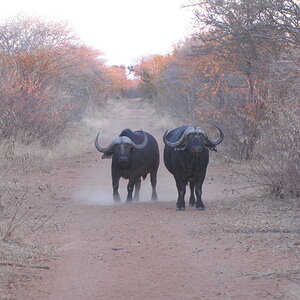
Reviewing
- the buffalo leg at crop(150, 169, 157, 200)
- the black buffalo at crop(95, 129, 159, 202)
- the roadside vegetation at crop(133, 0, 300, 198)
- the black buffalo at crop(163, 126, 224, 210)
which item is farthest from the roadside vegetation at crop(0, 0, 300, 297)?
the buffalo leg at crop(150, 169, 157, 200)

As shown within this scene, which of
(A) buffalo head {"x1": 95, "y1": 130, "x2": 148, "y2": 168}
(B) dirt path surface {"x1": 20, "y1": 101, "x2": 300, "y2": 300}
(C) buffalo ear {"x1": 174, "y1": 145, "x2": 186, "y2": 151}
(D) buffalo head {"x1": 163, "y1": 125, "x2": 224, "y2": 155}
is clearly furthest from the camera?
(A) buffalo head {"x1": 95, "y1": 130, "x2": 148, "y2": 168}

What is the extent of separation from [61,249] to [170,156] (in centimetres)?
454

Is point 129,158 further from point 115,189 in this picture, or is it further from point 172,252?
point 172,252

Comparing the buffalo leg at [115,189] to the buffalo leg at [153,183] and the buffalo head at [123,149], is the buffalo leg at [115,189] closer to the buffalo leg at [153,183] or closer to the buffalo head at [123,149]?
the buffalo head at [123,149]

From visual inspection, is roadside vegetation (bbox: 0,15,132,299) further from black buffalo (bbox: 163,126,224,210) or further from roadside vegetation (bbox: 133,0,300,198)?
roadside vegetation (bbox: 133,0,300,198)

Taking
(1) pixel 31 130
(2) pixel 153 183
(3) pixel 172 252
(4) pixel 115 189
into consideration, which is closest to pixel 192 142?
(4) pixel 115 189

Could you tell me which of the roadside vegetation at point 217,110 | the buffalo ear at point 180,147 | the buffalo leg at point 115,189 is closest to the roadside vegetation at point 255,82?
the roadside vegetation at point 217,110

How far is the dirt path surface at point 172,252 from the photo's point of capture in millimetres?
5582

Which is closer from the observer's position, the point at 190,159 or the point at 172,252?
the point at 172,252

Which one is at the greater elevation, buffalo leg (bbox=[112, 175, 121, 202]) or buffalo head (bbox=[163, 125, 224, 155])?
buffalo head (bbox=[163, 125, 224, 155])

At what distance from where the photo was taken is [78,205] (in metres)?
11.2

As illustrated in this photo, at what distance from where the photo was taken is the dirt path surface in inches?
220

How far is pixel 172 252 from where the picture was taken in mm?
7074

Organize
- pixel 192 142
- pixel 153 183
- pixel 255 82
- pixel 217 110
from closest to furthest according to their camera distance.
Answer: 1. pixel 192 142
2. pixel 153 183
3. pixel 255 82
4. pixel 217 110
